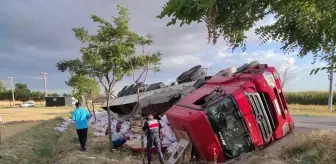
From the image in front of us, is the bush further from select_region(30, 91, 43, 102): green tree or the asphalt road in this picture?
select_region(30, 91, 43, 102): green tree

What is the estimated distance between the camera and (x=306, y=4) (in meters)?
4.15

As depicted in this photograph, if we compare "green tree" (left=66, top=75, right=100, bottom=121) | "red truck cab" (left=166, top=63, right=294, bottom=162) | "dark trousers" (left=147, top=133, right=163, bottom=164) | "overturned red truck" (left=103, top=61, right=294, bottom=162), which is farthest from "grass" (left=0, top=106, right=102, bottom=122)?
"red truck cab" (left=166, top=63, right=294, bottom=162)

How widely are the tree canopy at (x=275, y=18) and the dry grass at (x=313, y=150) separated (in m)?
4.15

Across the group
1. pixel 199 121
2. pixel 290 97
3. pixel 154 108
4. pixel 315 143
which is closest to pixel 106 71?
pixel 154 108

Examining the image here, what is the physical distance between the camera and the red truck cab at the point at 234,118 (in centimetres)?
982

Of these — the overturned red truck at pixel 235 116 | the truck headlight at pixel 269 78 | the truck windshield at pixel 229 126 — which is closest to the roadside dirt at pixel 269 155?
the overturned red truck at pixel 235 116

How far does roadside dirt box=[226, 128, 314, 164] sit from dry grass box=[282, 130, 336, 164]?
9.5 inches

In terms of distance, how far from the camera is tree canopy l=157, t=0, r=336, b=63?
354 cm

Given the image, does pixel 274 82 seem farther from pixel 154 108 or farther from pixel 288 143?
pixel 154 108

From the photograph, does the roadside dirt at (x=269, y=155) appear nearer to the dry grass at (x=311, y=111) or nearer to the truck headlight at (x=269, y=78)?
the truck headlight at (x=269, y=78)

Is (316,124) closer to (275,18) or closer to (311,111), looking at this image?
(275,18)

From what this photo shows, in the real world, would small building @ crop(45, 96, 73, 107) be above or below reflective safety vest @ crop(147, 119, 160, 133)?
above

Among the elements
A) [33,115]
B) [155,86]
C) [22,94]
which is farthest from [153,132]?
[22,94]

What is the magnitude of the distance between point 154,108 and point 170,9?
12.3 meters
